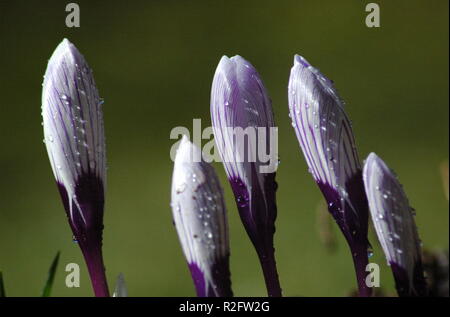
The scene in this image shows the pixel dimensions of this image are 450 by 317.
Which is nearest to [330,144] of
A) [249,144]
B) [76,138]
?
[249,144]

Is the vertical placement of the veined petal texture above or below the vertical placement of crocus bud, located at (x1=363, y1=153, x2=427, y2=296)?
above

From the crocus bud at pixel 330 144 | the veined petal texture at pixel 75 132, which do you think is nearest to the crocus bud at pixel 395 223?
the crocus bud at pixel 330 144

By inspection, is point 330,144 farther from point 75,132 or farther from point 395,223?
point 75,132

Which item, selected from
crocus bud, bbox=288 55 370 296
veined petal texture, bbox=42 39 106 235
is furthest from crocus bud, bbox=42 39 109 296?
crocus bud, bbox=288 55 370 296

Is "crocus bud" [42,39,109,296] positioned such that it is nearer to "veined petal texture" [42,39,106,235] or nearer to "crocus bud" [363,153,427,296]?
"veined petal texture" [42,39,106,235]
